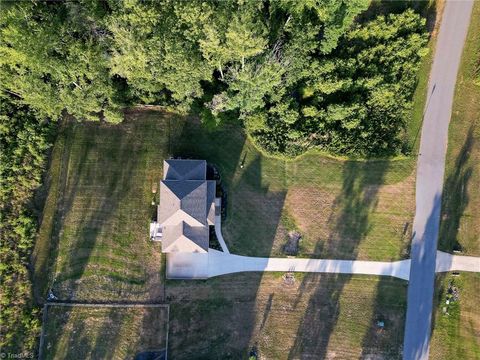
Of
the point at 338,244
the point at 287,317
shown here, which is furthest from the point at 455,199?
the point at 287,317

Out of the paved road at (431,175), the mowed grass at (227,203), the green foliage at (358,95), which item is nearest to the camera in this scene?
the green foliage at (358,95)

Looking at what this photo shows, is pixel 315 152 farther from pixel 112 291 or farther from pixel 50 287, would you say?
pixel 50 287

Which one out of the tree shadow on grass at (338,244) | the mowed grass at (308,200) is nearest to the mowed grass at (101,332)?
the mowed grass at (308,200)

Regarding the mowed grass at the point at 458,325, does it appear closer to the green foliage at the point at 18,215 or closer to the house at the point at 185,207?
the house at the point at 185,207

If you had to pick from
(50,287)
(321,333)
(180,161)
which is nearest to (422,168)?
(321,333)

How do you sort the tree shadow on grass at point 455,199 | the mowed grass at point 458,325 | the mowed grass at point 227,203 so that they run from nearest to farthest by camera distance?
the mowed grass at point 227,203 → the mowed grass at point 458,325 → the tree shadow on grass at point 455,199

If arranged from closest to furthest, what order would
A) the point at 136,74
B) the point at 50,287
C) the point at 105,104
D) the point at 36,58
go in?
the point at 36,58 < the point at 136,74 < the point at 105,104 < the point at 50,287

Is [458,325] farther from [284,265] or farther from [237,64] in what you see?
[237,64]

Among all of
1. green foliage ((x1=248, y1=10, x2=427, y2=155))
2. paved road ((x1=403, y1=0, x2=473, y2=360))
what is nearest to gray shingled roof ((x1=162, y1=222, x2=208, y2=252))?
green foliage ((x1=248, y1=10, x2=427, y2=155))
